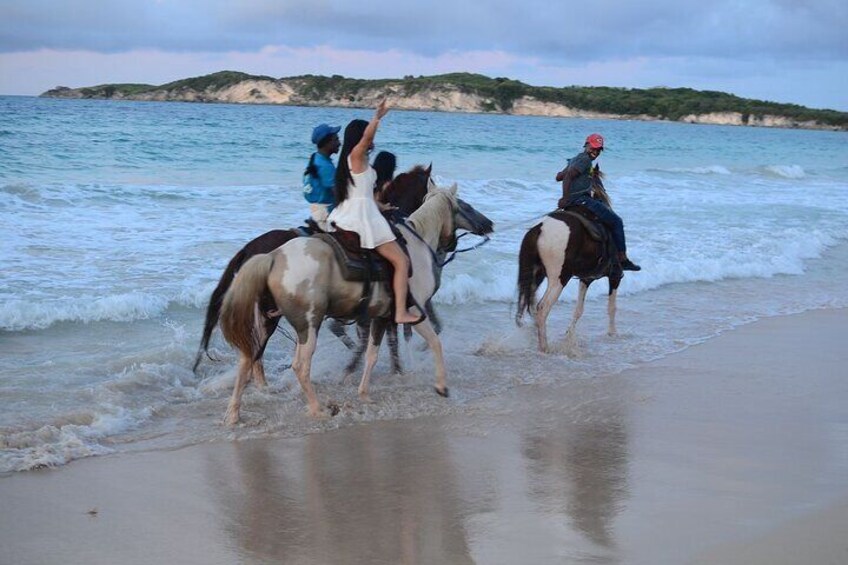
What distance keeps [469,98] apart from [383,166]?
362ft

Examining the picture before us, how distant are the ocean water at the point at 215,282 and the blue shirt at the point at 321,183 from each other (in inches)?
61.4

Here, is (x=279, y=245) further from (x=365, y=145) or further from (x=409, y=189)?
(x=409, y=189)

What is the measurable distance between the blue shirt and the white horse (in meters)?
Answer: 0.68

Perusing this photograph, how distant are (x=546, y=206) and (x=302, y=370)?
15.4m

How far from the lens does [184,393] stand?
789 cm

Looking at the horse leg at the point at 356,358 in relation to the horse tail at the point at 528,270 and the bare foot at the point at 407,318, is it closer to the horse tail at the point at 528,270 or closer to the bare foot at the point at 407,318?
the bare foot at the point at 407,318

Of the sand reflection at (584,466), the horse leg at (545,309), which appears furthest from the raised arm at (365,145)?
the horse leg at (545,309)

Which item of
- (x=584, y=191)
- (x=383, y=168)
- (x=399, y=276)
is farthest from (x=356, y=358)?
(x=584, y=191)

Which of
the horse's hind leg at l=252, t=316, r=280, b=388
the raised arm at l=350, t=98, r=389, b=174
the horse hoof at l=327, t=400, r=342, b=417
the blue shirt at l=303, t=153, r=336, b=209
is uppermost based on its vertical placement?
the raised arm at l=350, t=98, r=389, b=174

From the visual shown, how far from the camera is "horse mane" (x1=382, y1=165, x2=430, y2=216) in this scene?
9.06 metres

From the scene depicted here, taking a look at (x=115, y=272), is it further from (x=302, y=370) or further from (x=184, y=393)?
(x=302, y=370)

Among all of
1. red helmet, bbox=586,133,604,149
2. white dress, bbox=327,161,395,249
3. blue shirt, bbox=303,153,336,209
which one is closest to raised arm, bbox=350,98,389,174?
white dress, bbox=327,161,395,249

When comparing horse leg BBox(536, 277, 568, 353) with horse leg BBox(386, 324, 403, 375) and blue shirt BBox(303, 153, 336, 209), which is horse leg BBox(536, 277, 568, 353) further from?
blue shirt BBox(303, 153, 336, 209)

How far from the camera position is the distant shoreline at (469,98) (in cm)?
11131
